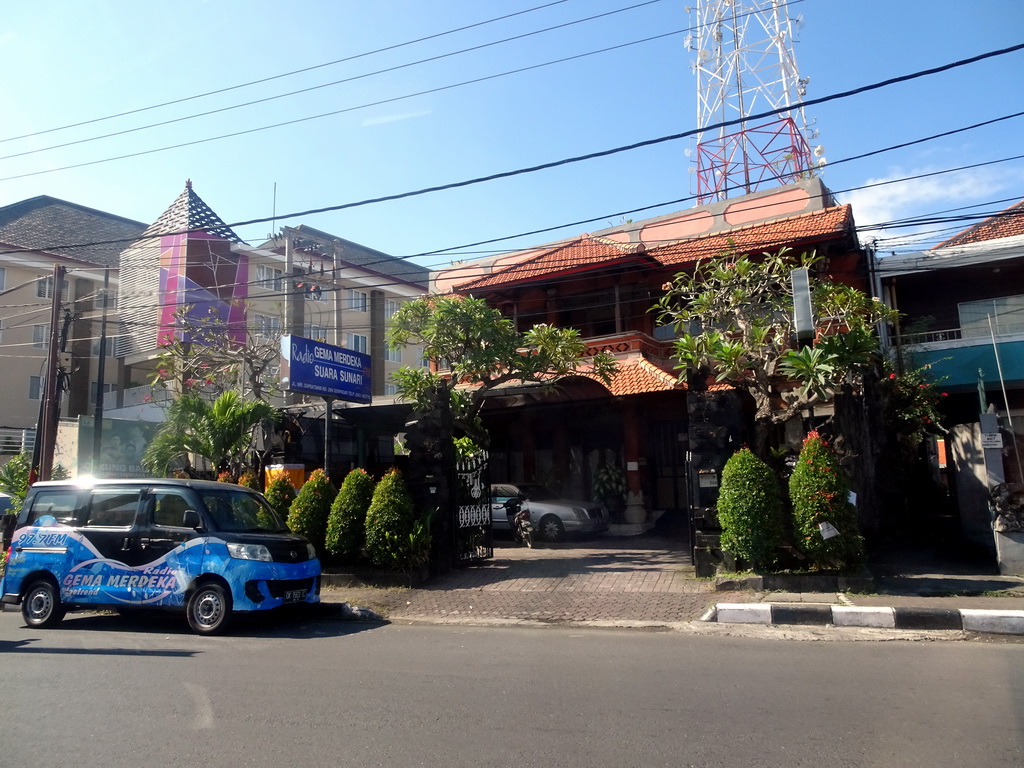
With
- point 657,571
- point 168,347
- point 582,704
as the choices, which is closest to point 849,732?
point 582,704

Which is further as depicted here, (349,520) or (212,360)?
(212,360)

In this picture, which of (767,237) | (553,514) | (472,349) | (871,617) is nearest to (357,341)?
(553,514)

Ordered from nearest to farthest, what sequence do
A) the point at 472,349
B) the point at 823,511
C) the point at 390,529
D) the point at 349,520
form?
the point at 823,511 → the point at 390,529 → the point at 349,520 → the point at 472,349

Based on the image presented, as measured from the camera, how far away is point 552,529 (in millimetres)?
16750

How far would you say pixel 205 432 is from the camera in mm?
14023

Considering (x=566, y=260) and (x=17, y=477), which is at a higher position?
(x=566, y=260)

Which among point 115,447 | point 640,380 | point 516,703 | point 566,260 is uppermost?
point 566,260

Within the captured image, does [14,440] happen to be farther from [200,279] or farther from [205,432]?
[205,432]

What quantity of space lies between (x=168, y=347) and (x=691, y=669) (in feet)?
53.2

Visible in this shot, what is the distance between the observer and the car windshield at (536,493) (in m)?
17.5

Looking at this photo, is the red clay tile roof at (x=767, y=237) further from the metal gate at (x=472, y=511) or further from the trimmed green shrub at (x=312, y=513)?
the trimmed green shrub at (x=312, y=513)

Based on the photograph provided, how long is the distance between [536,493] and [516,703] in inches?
→ 490

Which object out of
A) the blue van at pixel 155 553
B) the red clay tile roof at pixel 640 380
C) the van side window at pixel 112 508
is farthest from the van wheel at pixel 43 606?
the red clay tile roof at pixel 640 380

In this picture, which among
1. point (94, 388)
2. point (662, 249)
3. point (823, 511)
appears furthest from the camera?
point (94, 388)
